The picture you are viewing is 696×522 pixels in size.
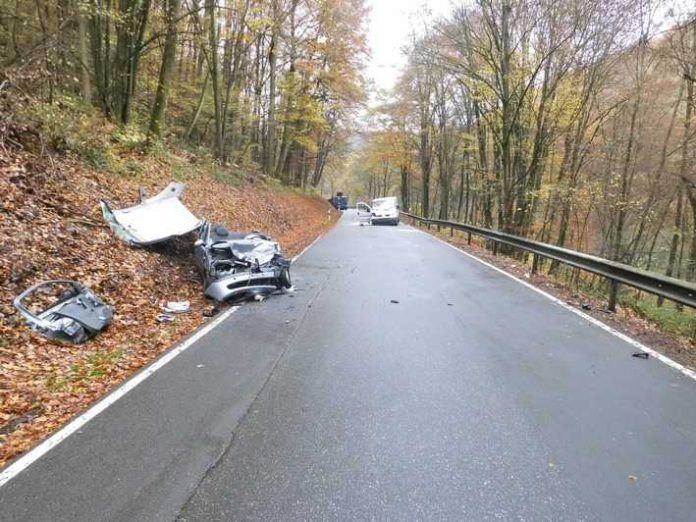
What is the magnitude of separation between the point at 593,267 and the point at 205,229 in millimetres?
7051

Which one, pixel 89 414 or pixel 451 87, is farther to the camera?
pixel 451 87

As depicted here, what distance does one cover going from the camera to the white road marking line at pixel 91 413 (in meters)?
3.35

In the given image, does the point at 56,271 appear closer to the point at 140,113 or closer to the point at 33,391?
the point at 33,391

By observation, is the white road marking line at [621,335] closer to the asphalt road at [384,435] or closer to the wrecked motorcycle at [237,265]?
the asphalt road at [384,435]

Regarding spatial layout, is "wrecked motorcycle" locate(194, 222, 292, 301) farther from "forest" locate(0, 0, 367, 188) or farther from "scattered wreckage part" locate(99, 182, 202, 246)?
"forest" locate(0, 0, 367, 188)

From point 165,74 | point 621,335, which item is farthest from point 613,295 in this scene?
point 165,74

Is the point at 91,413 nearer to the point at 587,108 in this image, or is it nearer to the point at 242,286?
the point at 242,286

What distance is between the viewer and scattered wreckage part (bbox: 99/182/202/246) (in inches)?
343

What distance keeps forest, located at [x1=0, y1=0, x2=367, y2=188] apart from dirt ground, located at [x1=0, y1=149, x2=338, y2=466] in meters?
1.53

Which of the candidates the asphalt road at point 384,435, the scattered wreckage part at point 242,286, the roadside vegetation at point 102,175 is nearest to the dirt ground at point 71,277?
the roadside vegetation at point 102,175

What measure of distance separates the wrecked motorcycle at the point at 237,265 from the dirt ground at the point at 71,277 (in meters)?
0.43

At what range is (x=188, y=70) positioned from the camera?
2702 cm

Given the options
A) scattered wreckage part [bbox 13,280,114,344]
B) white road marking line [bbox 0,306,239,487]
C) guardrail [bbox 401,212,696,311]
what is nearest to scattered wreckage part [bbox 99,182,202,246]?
Result: scattered wreckage part [bbox 13,280,114,344]

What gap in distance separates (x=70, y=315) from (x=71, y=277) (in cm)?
114
